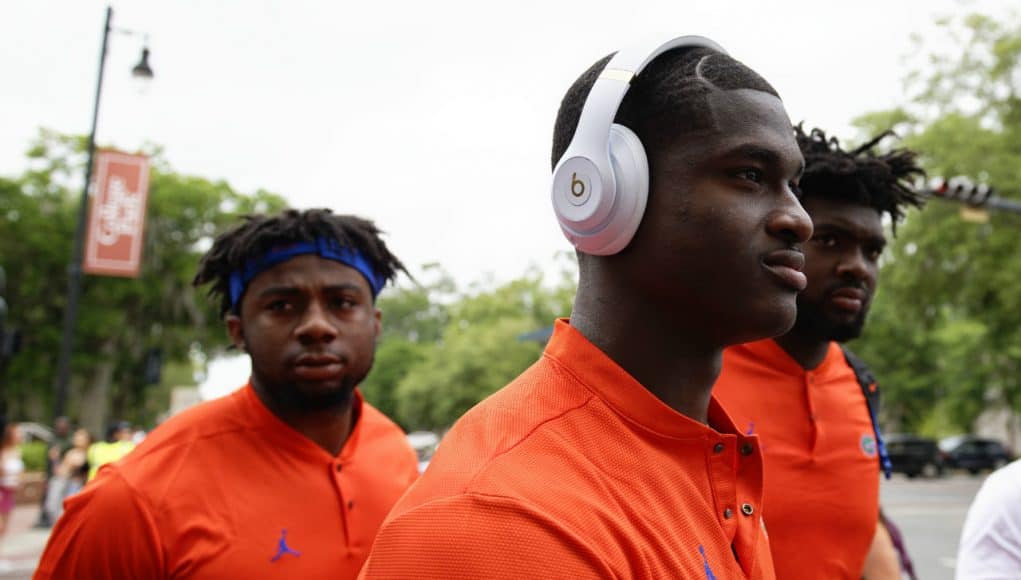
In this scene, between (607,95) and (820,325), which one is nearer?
(607,95)

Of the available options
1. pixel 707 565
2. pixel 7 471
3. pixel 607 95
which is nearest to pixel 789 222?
pixel 607 95

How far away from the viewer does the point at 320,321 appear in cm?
295

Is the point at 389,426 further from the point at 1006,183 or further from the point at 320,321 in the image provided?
the point at 1006,183

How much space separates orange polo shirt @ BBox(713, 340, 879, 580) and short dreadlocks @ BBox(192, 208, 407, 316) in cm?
135

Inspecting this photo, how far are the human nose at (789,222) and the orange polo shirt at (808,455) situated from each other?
41.6 inches

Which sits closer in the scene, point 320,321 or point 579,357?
point 579,357

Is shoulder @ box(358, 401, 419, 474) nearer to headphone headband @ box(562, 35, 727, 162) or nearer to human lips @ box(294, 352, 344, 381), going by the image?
human lips @ box(294, 352, 344, 381)

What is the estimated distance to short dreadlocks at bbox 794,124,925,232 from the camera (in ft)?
9.23

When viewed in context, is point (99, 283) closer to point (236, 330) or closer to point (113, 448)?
point (113, 448)

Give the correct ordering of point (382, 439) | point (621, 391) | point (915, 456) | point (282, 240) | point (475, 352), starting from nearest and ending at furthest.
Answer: point (621, 391), point (282, 240), point (382, 439), point (915, 456), point (475, 352)

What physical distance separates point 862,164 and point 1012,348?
24460mm

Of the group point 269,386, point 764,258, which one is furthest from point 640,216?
point 269,386

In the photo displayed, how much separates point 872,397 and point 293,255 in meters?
2.02

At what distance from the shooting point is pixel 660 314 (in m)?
1.56
